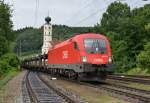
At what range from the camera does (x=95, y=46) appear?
27453mm

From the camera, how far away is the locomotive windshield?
27.2 m

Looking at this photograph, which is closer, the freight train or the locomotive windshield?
the freight train

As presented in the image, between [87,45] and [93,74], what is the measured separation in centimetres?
207

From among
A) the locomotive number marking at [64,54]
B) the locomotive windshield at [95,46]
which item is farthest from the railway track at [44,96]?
the locomotive number marking at [64,54]

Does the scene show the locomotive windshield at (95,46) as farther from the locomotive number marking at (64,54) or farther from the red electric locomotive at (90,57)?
the locomotive number marking at (64,54)

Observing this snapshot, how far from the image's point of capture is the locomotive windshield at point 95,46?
27.2 metres

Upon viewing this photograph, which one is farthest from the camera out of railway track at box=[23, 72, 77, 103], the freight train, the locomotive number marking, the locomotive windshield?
the locomotive number marking

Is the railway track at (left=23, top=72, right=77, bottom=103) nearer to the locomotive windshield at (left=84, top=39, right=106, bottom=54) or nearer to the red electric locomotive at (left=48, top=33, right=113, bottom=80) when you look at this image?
the red electric locomotive at (left=48, top=33, right=113, bottom=80)

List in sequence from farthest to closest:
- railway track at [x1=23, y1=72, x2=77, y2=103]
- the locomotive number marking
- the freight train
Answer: the locomotive number marking
the freight train
railway track at [x1=23, y1=72, x2=77, y2=103]

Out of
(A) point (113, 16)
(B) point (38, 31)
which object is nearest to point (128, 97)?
(A) point (113, 16)

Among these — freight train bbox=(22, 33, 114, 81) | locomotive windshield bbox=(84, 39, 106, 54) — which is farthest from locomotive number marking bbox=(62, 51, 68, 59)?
locomotive windshield bbox=(84, 39, 106, 54)

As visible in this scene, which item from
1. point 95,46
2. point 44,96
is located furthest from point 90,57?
point 44,96

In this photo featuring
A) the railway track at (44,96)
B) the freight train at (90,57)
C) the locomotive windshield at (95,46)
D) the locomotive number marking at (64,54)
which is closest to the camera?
the railway track at (44,96)

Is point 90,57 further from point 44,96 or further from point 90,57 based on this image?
point 44,96
